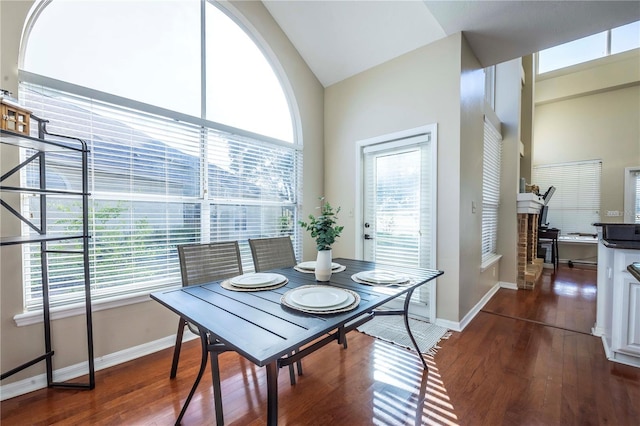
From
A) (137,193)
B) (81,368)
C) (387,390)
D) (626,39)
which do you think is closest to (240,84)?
(137,193)

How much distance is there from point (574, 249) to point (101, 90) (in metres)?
8.61

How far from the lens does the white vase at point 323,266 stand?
1.67 m

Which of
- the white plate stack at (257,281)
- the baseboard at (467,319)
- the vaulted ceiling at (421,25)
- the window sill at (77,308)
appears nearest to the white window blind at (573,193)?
the baseboard at (467,319)

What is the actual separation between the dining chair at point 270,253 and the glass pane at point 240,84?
1.38 metres

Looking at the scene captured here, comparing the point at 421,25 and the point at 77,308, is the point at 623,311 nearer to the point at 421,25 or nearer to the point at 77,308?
the point at 421,25

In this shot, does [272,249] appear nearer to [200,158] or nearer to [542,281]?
[200,158]

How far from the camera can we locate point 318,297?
131 cm

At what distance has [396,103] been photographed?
2.99 m

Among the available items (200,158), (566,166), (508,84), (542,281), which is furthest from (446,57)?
(566,166)

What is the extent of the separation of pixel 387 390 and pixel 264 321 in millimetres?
1149

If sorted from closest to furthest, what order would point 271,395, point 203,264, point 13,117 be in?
1. point 271,395
2. point 13,117
3. point 203,264

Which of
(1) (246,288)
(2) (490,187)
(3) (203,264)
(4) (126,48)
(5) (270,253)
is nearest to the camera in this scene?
(1) (246,288)

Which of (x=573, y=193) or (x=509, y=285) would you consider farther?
(x=573, y=193)

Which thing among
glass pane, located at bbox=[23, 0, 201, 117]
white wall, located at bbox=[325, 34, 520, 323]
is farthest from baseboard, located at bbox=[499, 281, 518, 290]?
glass pane, located at bbox=[23, 0, 201, 117]
